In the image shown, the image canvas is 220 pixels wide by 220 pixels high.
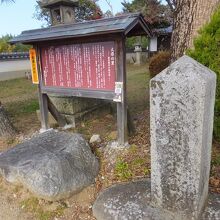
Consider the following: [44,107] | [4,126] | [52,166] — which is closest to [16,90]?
[4,126]

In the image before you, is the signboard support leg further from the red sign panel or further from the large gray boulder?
the large gray boulder

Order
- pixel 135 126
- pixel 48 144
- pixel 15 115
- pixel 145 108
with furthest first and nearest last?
pixel 15 115
pixel 145 108
pixel 135 126
pixel 48 144

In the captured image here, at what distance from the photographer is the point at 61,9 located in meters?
5.02

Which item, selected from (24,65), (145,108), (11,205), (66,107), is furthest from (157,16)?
(11,205)

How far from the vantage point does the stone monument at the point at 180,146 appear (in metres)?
2.03

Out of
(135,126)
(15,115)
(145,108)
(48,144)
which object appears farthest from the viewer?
(15,115)

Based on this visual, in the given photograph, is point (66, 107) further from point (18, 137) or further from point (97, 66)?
point (97, 66)

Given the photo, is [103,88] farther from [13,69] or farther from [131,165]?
[13,69]

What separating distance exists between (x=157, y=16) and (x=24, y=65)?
9656 millimetres

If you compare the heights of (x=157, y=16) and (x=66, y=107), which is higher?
(x=157, y=16)

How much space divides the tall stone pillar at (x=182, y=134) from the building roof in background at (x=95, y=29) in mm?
1310

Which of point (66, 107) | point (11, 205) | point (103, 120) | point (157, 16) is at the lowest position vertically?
point (11, 205)

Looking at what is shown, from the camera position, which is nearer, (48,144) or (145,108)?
(48,144)

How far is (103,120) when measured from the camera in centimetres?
544
